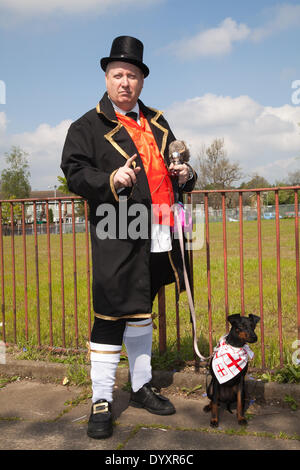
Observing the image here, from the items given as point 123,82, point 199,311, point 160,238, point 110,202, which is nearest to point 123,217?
point 110,202

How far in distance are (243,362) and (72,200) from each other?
2035 mm

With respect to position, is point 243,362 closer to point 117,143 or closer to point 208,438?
point 208,438

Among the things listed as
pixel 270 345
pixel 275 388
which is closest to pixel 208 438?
pixel 275 388

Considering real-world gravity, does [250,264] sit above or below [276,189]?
below

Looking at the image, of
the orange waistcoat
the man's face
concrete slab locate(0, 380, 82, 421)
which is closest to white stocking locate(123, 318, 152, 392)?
concrete slab locate(0, 380, 82, 421)

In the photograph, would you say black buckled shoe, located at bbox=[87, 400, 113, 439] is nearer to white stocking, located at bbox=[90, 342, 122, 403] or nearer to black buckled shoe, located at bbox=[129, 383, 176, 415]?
white stocking, located at bbox=[90, 342, 122, 403]

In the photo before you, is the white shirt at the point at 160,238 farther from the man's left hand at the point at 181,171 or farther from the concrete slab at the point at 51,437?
the concrete slab at the point at 51,437

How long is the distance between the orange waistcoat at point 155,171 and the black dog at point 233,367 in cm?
80

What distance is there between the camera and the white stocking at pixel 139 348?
2748mm

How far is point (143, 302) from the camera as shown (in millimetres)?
2553

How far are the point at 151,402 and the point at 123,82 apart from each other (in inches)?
81.6

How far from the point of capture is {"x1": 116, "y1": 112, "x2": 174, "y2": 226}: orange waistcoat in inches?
105

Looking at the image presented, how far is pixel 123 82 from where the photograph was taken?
2617 mm

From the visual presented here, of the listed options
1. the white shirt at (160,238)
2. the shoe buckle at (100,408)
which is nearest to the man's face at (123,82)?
the white shirt at (160,238)
